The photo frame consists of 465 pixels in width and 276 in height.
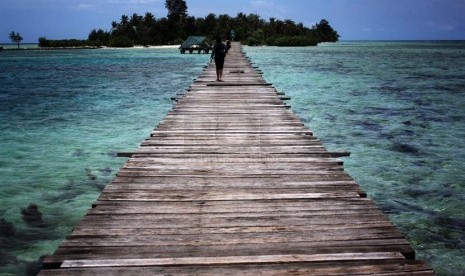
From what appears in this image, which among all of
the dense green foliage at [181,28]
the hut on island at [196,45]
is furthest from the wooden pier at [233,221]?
the dense green foliage at [181,28]

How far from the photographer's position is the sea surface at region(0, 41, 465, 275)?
20.3 feet

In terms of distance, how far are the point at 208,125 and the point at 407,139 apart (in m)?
7.08

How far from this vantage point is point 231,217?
375 centimetres

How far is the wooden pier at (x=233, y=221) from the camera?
294 cm

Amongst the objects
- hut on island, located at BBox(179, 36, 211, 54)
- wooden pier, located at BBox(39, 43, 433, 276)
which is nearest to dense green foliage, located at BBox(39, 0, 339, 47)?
hut on island, located at BBox(179, 36, 211, 54)

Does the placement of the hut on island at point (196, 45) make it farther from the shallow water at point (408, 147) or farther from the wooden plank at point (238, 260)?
the wooden plank at point (238, 260)

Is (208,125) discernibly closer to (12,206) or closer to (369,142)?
(12,206)

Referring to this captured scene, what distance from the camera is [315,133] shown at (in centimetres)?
1330

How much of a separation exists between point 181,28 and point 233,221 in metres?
115

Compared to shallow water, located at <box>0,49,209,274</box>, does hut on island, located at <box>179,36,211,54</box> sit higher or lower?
higher

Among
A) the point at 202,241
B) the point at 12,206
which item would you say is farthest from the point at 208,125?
the point at 202,241

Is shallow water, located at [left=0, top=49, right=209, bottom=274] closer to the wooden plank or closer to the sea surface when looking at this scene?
the sea surface

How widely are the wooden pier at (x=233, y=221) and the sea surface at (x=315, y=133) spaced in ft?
6.33

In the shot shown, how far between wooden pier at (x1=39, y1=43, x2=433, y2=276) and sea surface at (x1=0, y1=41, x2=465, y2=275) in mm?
1929
